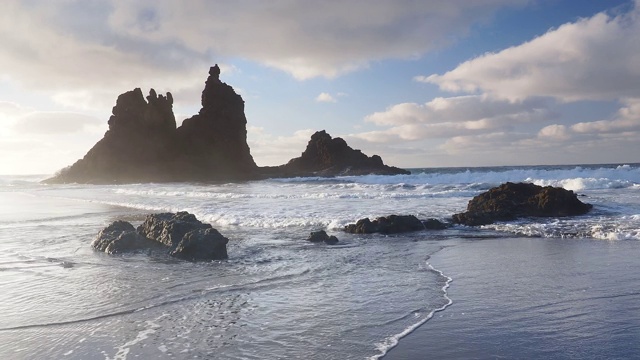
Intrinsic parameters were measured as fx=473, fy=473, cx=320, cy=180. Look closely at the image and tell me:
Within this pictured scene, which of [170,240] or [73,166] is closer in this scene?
[170,240]

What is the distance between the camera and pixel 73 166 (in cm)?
9475

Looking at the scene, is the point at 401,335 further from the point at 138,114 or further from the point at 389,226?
the point at 138,114

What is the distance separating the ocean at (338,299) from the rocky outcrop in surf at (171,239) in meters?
0.50

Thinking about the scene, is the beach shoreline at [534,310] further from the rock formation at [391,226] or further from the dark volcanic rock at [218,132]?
the dark volcanic rock at [218,132]

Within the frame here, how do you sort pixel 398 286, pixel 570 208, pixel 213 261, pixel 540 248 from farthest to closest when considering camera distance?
1. pixel 570 208
2. pixel 540 248
3. pixel 213 261
4. pixel 398 286

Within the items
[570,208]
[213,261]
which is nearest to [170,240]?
[213,261]

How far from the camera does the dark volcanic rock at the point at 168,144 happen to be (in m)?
92.4

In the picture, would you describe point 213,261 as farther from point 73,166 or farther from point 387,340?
point 73,166

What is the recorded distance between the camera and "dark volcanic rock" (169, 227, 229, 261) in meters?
10.6

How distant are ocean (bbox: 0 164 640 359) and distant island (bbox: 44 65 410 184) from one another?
77.0m

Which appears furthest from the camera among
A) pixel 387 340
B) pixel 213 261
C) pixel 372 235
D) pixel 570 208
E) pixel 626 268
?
pixel 570 208

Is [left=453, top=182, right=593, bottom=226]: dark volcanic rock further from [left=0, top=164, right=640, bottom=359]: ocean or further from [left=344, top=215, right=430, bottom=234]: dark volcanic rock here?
[left=0, top=164, right=640, bottom=359]: ocean

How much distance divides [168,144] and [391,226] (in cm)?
9345

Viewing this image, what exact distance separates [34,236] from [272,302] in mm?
11133
